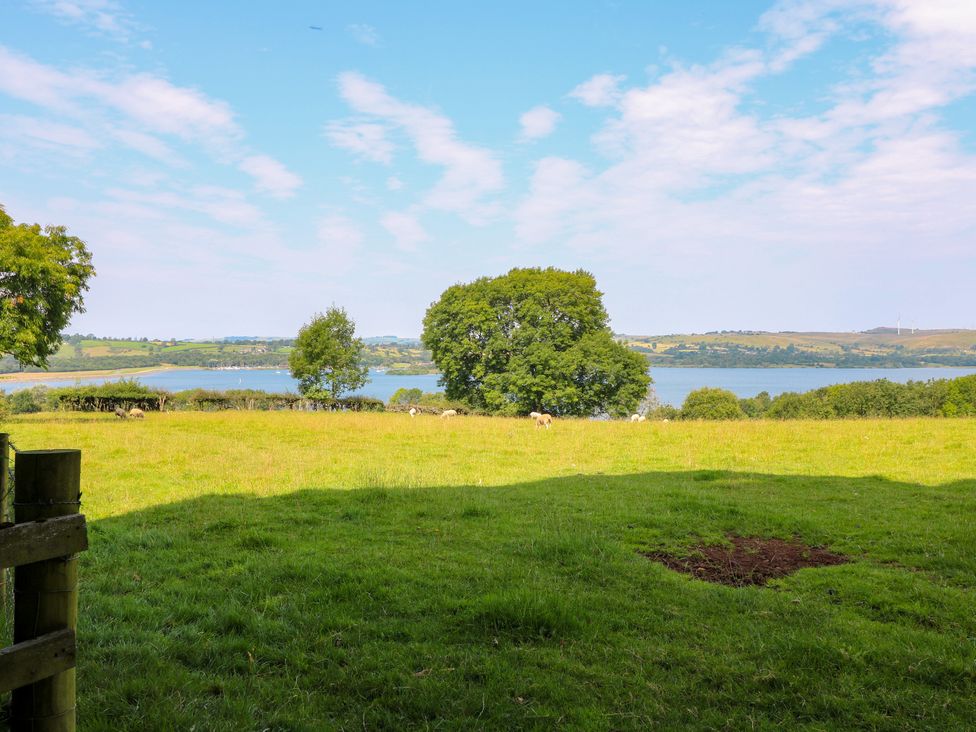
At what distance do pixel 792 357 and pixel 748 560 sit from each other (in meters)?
194

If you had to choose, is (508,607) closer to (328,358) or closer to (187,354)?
(328,358)

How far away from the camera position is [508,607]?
5.85m

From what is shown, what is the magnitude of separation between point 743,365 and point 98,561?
192m

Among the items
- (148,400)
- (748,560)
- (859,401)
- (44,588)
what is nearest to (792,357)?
(859,401)

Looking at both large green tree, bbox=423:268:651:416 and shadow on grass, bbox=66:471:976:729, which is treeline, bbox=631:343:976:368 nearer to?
large green tree, bbox=423:268:651:416

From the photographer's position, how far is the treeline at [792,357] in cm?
16550

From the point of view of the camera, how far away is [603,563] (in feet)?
25.0

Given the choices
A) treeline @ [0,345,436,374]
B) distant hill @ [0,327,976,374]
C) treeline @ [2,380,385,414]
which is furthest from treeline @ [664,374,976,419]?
treeline @ [2,380,385,414]

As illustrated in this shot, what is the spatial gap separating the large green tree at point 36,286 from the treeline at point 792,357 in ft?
478

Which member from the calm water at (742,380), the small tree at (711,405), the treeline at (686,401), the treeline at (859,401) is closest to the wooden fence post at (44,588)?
the treeline at (686,401)

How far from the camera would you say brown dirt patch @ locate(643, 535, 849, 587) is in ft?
24.8

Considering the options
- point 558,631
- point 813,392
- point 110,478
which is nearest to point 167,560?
point 558,631

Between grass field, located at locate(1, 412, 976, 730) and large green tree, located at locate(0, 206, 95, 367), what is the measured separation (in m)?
17.4

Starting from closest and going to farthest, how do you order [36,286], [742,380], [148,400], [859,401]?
1. [36,286]
2. [148,400]
3. [859,401]
4. [742,380]
